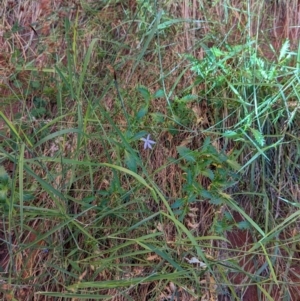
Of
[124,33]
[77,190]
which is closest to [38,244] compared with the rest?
A: [77,190]

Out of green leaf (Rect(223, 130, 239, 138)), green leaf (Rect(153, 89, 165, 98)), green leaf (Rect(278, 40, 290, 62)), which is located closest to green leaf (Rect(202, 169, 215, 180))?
green leaf (Rect(223, 130, 239, 138))

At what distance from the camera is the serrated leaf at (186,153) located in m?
Result: 1.25

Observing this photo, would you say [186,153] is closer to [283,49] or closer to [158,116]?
[158,116]

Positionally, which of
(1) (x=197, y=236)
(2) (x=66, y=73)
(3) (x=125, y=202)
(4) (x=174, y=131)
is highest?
(2) (x=66, y=73)

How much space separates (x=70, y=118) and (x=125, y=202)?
0.32 meters

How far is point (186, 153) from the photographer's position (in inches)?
49.6

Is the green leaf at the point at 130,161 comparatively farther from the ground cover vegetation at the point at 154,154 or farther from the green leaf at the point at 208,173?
the green leaf at the point at 208,173

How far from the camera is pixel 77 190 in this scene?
4.32 feet

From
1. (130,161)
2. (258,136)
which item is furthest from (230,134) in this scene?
(130,161)

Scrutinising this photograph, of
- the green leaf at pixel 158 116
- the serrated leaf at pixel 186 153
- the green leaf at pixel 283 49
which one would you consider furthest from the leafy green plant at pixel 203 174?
the green leaf at pixel 283 49

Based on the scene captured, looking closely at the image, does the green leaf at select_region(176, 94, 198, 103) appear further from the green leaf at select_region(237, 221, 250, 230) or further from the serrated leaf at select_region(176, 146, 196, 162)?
the green leaf at select_region(237, 221, 250, 230)

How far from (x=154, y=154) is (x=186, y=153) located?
0.15 metres

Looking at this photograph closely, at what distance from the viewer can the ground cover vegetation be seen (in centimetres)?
124

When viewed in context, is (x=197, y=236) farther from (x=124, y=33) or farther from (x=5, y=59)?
(x=5, y=59)
